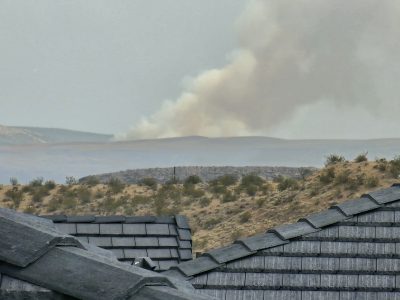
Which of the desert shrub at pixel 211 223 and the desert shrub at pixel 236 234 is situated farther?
the desert shrub at pixel 211 223

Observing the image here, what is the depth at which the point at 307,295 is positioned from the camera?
13273 millimetres

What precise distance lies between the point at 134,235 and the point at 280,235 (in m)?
5.69

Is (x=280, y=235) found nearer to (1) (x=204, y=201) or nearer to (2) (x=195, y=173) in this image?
(1) (x=204, y=201)

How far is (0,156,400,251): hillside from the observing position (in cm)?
5997

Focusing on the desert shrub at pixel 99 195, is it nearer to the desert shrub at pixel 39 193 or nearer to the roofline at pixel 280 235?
the desert shrub at pixel 39 193

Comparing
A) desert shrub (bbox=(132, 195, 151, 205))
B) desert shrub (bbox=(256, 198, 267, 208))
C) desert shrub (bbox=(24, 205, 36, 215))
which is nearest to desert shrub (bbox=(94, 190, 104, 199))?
desert shrub (bbox=(132, 195, 151, 205))

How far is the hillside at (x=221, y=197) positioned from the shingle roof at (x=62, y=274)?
53934 millimetres

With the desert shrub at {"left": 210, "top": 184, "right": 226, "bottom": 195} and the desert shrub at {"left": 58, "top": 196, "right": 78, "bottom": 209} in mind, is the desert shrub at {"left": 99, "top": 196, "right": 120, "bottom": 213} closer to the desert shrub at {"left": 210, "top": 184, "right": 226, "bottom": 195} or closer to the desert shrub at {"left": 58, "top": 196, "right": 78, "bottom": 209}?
the desert shrub at {"left": 58, "top": 196, "right": 78, "bottom": 209}

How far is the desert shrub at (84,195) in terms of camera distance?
7919 centimetres

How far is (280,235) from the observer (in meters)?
13.5

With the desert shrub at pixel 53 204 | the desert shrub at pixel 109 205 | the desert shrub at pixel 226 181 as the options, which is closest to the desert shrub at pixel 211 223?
the desert shrub at pixel 109 205

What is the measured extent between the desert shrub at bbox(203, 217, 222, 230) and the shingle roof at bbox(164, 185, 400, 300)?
50866 millimetres

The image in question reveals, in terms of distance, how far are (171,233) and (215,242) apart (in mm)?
39271

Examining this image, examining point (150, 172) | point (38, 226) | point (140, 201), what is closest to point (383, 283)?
point (38, 226)
